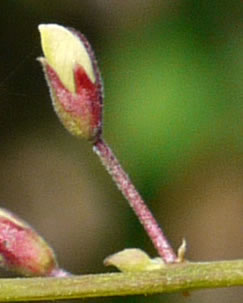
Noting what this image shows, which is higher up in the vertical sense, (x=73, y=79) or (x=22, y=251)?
(x=73, y=79)

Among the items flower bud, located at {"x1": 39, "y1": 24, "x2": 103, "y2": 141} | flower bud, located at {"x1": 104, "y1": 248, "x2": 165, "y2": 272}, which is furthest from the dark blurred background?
flower bud, located at {"x1": 104, "y1": 248, "x2": 165, "y2": 272}

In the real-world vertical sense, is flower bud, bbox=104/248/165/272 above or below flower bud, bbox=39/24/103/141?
below

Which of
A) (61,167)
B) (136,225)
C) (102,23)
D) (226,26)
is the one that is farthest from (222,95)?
(61,167)

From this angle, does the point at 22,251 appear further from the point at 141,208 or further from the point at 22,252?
the point at 141,208

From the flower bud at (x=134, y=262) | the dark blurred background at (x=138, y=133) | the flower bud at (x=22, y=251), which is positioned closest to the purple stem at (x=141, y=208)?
the flower bud at (x=134, y=262)

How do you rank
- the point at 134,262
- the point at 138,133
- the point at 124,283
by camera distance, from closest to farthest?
the point at 124,283, the point at 134,262, the point at 138,133

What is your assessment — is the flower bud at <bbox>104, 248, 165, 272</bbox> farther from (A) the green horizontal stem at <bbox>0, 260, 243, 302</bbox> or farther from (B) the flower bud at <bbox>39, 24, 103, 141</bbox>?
(B) the flower bud at <bbox>39, 24, 103, 141</bbox>

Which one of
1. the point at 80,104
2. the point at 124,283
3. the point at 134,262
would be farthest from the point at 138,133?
the point at 124,283
